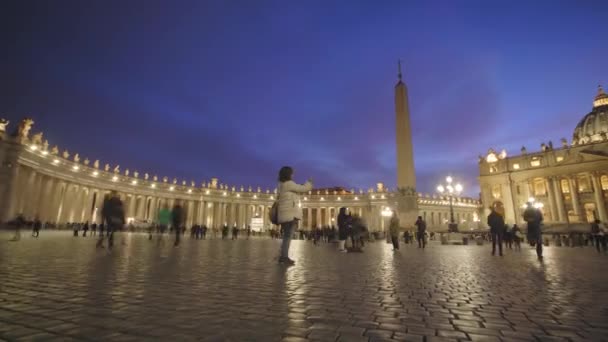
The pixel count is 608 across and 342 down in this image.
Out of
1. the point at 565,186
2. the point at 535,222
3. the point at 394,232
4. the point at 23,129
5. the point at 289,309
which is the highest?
the point at 23,129

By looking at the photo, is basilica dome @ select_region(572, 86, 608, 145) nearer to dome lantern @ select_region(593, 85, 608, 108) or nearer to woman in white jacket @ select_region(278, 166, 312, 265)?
dome lantern @ select_region(593, 85, 608, 108)

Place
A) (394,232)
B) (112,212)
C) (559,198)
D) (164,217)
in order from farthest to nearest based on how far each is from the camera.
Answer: (559,198), (164,217), (394,232), (112,212)

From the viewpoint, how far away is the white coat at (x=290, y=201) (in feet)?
27.8

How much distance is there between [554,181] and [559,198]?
3.54 m

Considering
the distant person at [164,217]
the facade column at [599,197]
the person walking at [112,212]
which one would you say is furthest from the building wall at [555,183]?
the person walking at [112,212]

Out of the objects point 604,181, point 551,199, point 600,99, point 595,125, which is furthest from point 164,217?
point 600,99

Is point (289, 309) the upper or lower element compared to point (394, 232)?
lower

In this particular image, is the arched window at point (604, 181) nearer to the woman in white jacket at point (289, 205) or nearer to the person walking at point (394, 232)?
the person walking at point (394, 232)

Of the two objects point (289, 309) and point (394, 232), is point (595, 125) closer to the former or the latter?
point (394, 232)

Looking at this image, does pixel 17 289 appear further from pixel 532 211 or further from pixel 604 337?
pixel 532 211

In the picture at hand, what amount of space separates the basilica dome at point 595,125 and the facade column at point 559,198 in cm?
2125

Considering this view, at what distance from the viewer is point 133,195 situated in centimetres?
7019

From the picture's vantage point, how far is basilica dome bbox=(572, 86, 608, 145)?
7612 cm

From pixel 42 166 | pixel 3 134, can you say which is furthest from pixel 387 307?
pixel 42 166
